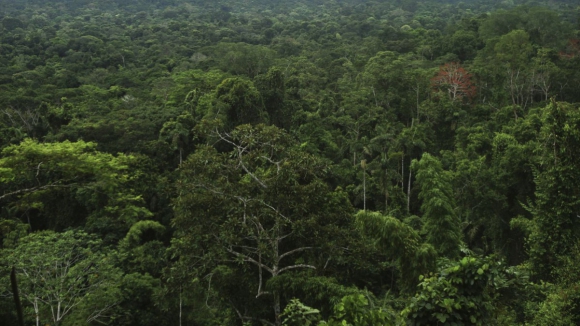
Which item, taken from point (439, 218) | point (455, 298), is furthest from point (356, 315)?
point (439, 218)

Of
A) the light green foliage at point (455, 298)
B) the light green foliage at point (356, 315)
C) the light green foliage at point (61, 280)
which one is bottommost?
the light green foliage at point (61, 280)

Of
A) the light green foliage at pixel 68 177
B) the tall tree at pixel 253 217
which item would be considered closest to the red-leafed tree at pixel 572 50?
the tall tree at pixel 253 217

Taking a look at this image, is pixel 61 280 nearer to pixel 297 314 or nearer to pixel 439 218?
pixel 297 314

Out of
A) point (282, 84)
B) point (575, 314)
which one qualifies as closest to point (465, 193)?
point (575, 314)

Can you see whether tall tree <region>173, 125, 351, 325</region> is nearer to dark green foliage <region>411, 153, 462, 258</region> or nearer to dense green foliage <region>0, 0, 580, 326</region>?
dense green foliage <region>0, 0, 580, 326</region>

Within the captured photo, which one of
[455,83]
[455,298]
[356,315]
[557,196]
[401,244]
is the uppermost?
[356,315]

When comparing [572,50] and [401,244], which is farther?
[572,50]

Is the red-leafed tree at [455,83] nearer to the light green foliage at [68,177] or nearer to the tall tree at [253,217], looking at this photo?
the tall tree at [253,217]
